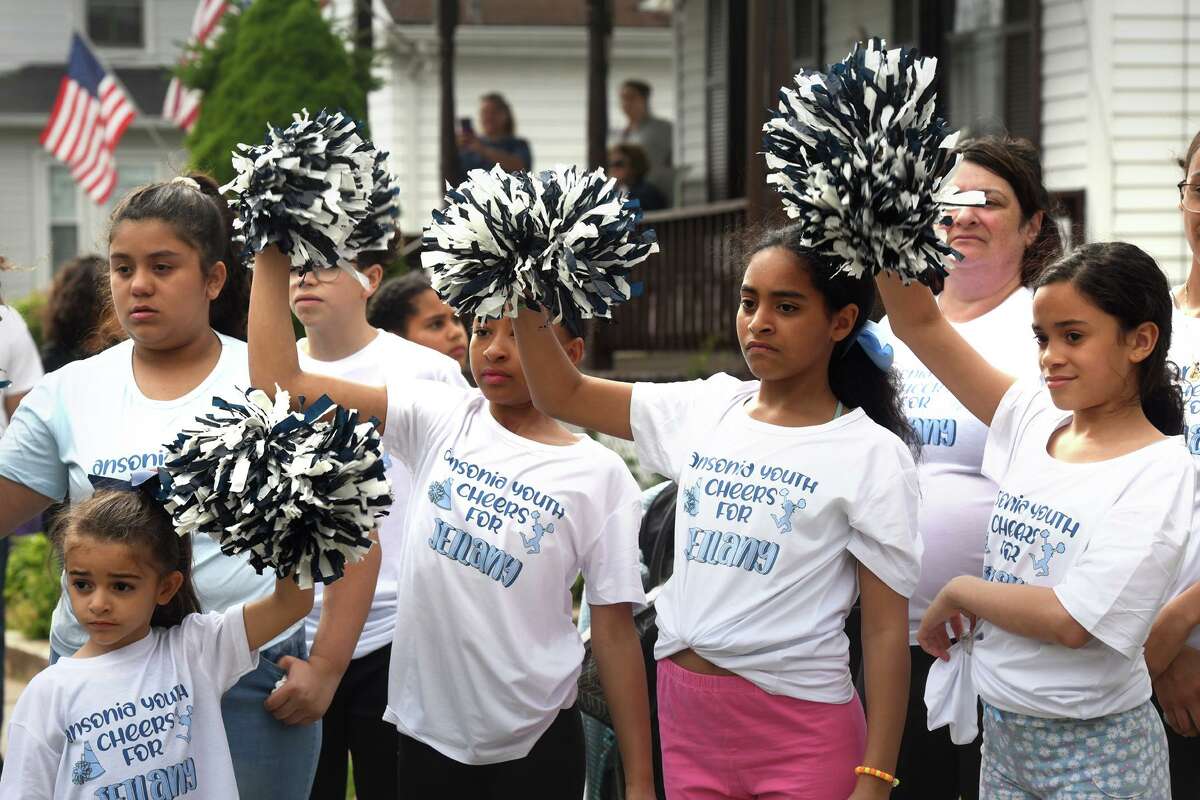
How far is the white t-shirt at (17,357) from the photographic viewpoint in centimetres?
591

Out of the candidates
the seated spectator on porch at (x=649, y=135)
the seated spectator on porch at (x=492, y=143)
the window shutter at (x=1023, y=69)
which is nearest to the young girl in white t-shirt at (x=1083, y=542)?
the window shutter at (x=1023, y=69)

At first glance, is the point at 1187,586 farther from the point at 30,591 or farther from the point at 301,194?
the point at 30,591

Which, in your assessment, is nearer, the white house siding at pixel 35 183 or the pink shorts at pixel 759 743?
the pink shorts at pixel 759 743

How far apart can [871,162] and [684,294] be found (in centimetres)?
952

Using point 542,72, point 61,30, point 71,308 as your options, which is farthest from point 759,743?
point 61,30

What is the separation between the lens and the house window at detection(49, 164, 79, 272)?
1078 inches

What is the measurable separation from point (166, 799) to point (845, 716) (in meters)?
→ 1.39

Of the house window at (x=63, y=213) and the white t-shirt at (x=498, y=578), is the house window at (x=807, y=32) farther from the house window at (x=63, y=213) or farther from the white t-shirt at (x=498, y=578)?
the house window at (x=63, y=213)

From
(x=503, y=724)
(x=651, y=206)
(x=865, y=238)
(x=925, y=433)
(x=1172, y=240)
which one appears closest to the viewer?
(x=865, y=238)

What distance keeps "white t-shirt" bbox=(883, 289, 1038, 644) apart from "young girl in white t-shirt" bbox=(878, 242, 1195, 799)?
0.41m

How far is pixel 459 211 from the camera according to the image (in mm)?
3199

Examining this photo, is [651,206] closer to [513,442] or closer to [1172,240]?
[1172,240]

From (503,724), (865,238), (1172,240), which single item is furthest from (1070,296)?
(1172,240)

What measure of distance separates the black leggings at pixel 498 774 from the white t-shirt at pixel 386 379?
625 millimetres
